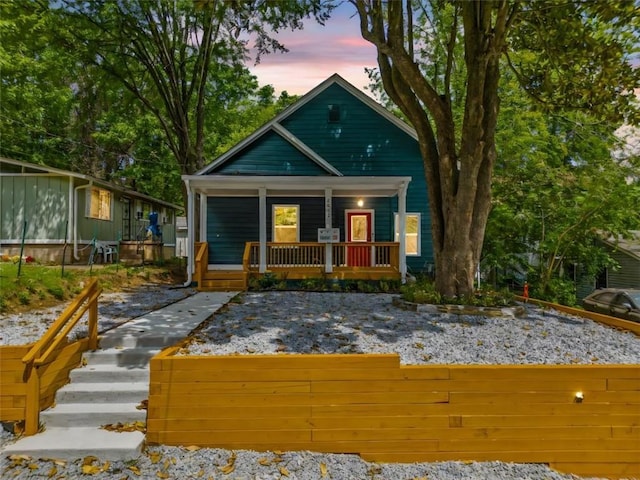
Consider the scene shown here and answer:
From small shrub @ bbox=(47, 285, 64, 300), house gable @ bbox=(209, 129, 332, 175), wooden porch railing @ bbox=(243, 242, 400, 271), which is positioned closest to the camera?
small shrub @ bbox=(47, 285, 64, 300)

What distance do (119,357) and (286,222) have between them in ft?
30.0

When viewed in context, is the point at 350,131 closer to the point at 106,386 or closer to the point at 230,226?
the point at 230,226

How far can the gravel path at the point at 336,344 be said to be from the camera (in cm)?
343

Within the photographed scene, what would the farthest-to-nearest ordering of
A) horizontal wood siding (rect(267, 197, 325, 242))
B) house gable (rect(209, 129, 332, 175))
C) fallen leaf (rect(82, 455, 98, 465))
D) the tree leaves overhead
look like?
horizontal wood siding (rect(267, 197, 325, 242))
house gable (rect(209, 129, 332, 175))
the tree leaves overhead
fallen leaf (rect(82, 455, 98, 465))

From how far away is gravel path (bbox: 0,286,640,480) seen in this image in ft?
11.3

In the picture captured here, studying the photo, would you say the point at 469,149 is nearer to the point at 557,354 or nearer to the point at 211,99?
the point at 557,354

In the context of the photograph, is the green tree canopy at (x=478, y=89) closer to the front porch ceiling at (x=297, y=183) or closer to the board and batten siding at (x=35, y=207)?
the front porch ceiling at (x=297, y=183)

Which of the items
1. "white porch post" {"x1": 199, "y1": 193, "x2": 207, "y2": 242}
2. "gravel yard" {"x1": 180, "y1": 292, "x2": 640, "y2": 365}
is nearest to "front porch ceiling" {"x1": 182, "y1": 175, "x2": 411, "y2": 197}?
"white porch post" {"x1": 199, "y1": 193, "x2": 207, "y2": 242}

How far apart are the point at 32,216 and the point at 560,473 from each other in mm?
17553

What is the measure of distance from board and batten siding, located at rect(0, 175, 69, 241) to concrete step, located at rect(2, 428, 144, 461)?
13088mm

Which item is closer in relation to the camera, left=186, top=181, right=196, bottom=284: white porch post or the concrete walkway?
the concrete walkway

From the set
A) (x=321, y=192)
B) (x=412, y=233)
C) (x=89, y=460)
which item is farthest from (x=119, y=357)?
(x=412, y=233)

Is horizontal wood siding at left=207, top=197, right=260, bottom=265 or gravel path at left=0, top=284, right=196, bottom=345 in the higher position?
horizontal wood siding at left=207, top=197, right=260, bottom=265

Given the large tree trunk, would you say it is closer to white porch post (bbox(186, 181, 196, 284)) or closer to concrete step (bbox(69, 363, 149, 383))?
concrete step (bbox(69, 363, 149, 383))
